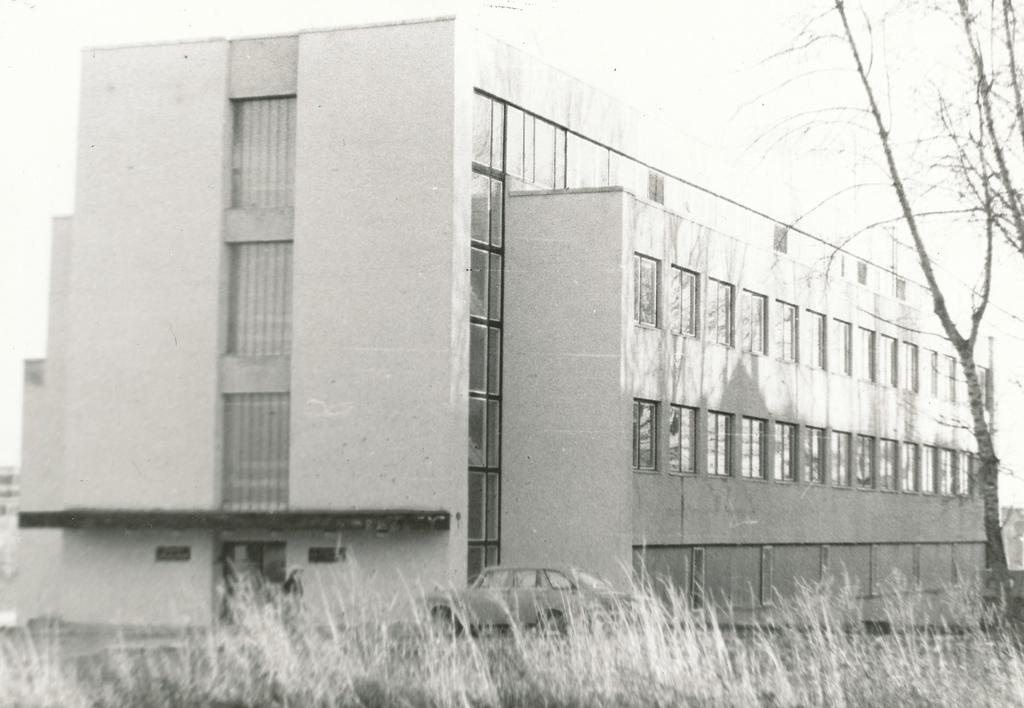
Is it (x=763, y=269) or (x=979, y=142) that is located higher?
(x=763, y=269)

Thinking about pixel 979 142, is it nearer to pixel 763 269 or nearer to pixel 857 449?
pixel 763 269

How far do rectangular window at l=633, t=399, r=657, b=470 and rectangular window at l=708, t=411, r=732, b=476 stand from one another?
140 inches

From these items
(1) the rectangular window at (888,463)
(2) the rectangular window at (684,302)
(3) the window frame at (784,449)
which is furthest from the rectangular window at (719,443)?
(1) the rectangular window at (888,463)

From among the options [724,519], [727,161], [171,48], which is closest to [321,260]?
[171,48]

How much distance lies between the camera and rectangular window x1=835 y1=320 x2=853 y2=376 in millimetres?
51375

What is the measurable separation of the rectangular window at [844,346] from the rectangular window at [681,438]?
12714 mm

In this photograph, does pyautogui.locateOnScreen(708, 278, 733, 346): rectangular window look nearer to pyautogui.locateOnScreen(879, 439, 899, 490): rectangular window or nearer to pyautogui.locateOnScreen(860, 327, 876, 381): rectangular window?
pyautogui.locateOnScreen(860, 327, 876, 381): rectangular window

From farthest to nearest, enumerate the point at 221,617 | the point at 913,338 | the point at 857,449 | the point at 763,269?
the point at 913,338 < the point at 857,449 < the point at 763,269 < the point at 221,617

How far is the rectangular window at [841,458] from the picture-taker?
50.2 metres

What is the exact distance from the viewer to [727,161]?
47219 mm

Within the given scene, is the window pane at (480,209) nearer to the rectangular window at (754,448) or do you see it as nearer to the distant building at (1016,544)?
the rectangular window at (754,448)

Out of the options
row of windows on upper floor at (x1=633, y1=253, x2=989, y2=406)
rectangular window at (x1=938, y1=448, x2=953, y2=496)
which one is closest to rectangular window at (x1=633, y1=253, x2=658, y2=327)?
row of windows on upper floor at (x1=633, y1=253, x2=989, y2=406)

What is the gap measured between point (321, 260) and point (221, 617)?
18797 mm

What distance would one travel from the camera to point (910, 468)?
57.5 meters
